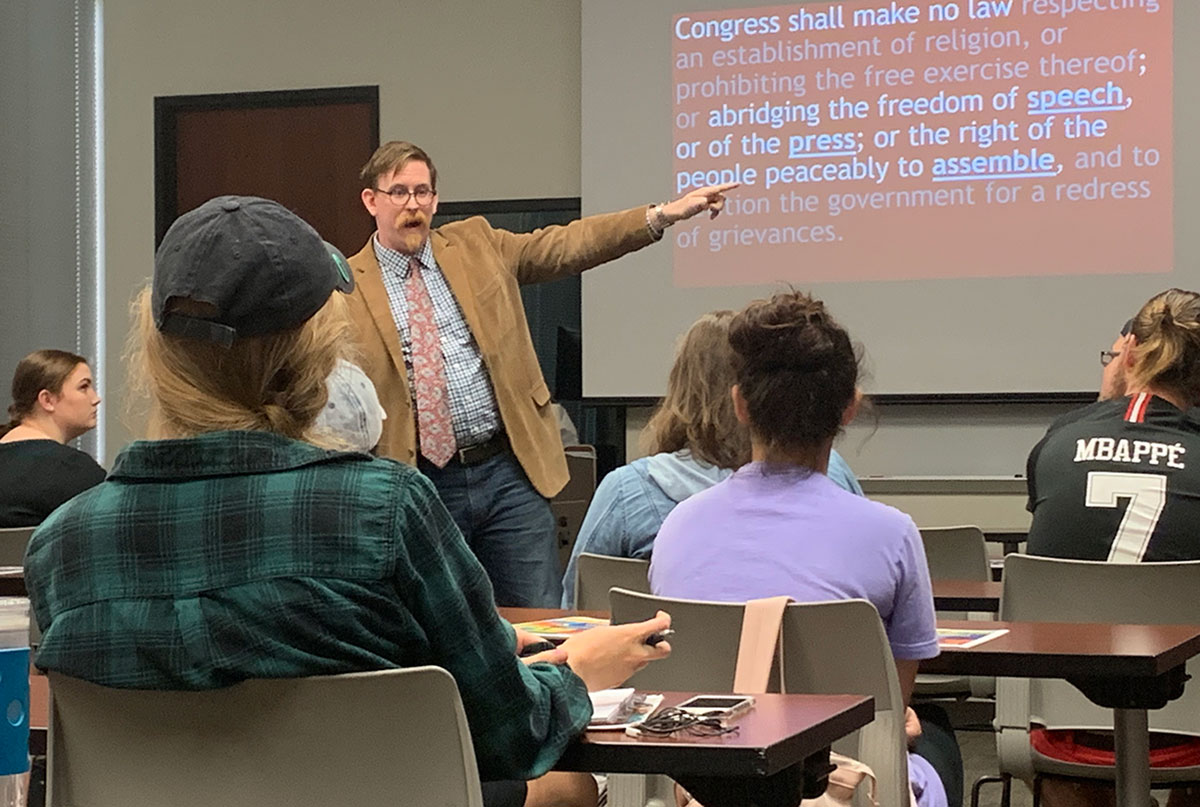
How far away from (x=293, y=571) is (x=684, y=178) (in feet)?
17.1

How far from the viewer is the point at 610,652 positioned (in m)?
1.64

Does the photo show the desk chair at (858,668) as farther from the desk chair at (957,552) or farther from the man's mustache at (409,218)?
the man's mustache at (409,218)

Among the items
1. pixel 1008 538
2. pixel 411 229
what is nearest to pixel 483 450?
pixel 411 229

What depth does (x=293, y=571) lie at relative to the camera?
4.47 ft

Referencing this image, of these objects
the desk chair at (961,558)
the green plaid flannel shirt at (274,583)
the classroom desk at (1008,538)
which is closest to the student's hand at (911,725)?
the green plaid flannel shirt at (274,583)

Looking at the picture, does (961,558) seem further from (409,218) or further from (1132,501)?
(409,218)

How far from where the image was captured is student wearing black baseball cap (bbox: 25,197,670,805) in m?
1.36

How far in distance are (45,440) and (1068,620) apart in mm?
2684

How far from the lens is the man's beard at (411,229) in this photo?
380 centimetres

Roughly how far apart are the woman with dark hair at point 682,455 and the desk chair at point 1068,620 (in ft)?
1.14

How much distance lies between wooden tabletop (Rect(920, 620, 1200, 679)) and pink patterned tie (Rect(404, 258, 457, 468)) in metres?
1.69

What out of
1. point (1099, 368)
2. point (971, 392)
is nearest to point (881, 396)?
point (971, 392)

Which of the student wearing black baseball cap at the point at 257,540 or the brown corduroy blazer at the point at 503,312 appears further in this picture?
the brown corduroy blazer at the point at 503,312

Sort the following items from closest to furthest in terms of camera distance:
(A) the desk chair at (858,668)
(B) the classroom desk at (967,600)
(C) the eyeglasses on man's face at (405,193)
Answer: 1. (A) the desk chair at (858,668)
2. (B) the classroom desk at (967,600)
3. (C) the eyeglasses on man's face at (405,193)
